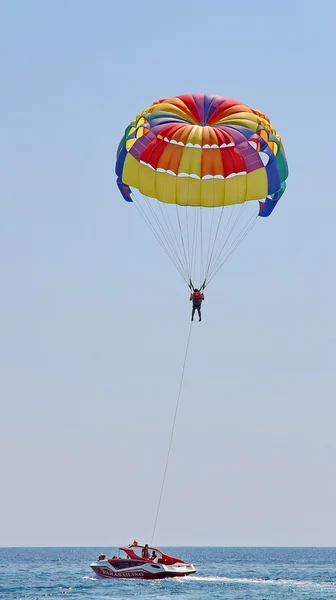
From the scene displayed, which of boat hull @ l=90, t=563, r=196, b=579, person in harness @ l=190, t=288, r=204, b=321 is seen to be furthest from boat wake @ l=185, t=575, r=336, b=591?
person in harness @ l=190, t=288, r=204, b=321

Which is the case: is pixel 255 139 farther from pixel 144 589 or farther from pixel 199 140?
pixel 144 589

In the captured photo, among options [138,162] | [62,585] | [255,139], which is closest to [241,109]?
[255,139]

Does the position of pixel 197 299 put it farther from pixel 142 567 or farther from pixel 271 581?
pixel 271 581

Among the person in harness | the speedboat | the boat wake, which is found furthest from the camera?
the boat wake

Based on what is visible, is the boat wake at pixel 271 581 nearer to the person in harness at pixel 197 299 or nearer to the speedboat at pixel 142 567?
the speedboat at pixel 142 567

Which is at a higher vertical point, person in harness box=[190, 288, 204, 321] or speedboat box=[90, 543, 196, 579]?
person in harness box=[190, 288, 204, 321]

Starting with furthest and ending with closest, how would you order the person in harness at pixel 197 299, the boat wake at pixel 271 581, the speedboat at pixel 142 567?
the boat wake at pixel 271 581
the speedboat at pixel 142 567
the person in harness at pixel 197 299

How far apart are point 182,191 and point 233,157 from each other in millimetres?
2082

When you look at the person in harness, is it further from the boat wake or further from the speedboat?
the boat wake

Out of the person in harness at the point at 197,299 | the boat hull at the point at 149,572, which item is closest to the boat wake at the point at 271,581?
the boat hull at the point at 149,572

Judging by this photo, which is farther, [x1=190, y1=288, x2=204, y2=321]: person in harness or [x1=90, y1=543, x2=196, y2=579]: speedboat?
[x1=90, y1=543, x2=196, y2=579]: speedboat

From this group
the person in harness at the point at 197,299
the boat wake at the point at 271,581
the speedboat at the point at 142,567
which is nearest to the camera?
the person in harness at the point at 197,299

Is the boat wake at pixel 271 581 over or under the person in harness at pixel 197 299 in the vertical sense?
under

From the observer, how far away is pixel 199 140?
35.8m
